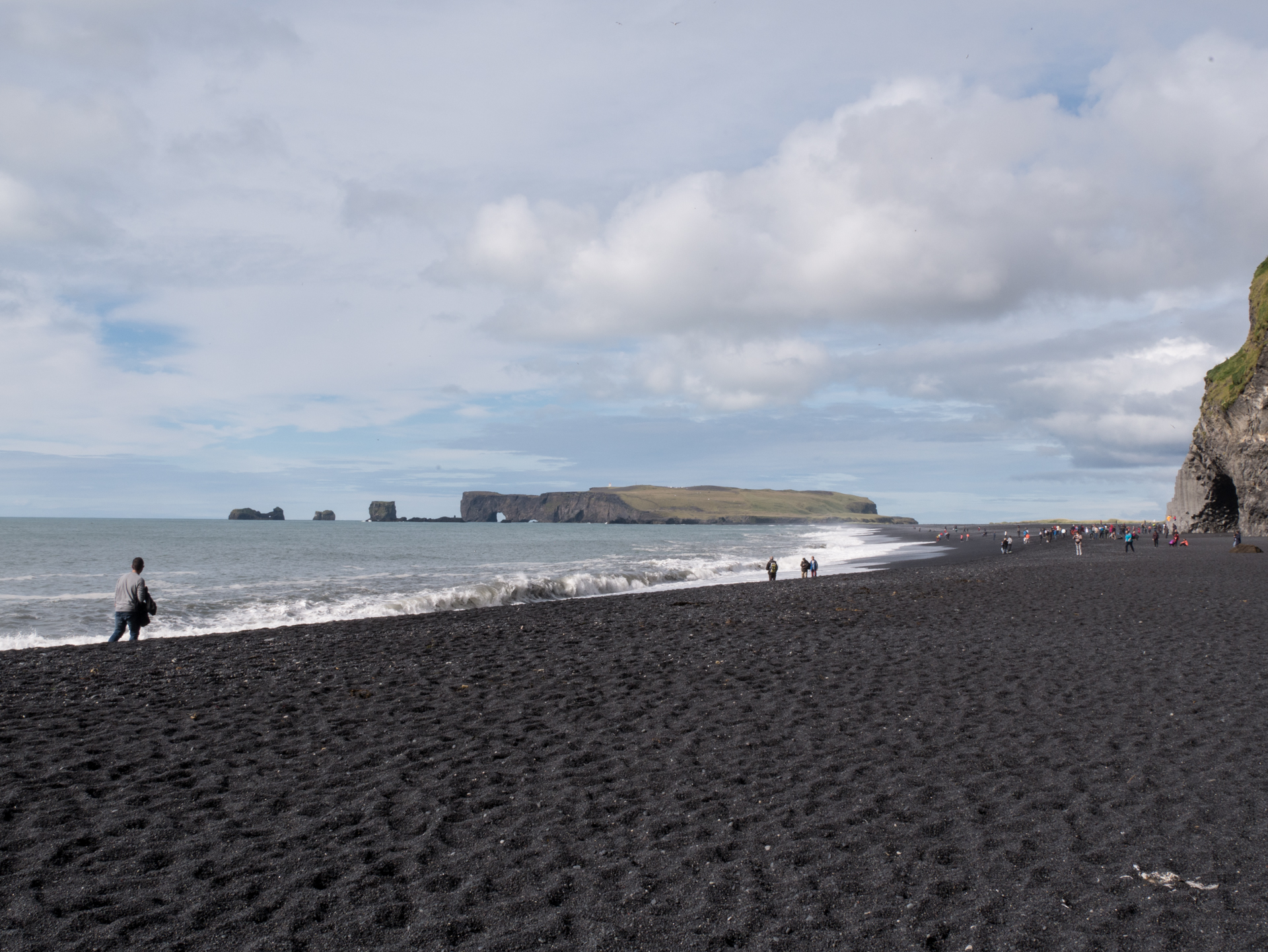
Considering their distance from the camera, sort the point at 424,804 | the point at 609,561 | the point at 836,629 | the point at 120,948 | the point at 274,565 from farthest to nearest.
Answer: the point at 609,561 < the point at 274,565 < the point at 836,629 < the point at 424,804 < the point at 120,948

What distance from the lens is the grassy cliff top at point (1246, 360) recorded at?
189 feet

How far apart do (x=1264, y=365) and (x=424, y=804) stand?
234 ft

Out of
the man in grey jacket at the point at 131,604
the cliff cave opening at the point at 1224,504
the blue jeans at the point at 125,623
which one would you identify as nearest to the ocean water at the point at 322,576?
the blue jeans at the point at 125,623

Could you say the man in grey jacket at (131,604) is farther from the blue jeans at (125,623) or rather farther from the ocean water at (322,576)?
the ocean water at (322,576)

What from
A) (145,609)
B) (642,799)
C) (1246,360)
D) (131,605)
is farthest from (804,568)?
(1246,360)

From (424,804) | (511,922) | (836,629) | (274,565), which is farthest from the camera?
(274,565)

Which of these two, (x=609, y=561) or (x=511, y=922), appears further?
(x=609, y=561)

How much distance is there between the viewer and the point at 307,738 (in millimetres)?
9242

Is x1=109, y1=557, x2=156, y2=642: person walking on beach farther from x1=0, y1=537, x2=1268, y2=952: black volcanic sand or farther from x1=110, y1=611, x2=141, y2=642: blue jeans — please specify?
x1=0, y1=537, x2=1268, y2=952: black volcanic sand

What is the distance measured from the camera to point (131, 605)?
1675 centimetres

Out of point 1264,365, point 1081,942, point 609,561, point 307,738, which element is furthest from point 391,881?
point 1264,365

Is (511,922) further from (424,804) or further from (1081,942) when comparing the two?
(1081,942)

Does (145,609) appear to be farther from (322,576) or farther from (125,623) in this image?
(322,576)

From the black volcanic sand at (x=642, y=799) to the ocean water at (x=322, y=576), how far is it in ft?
31.2
